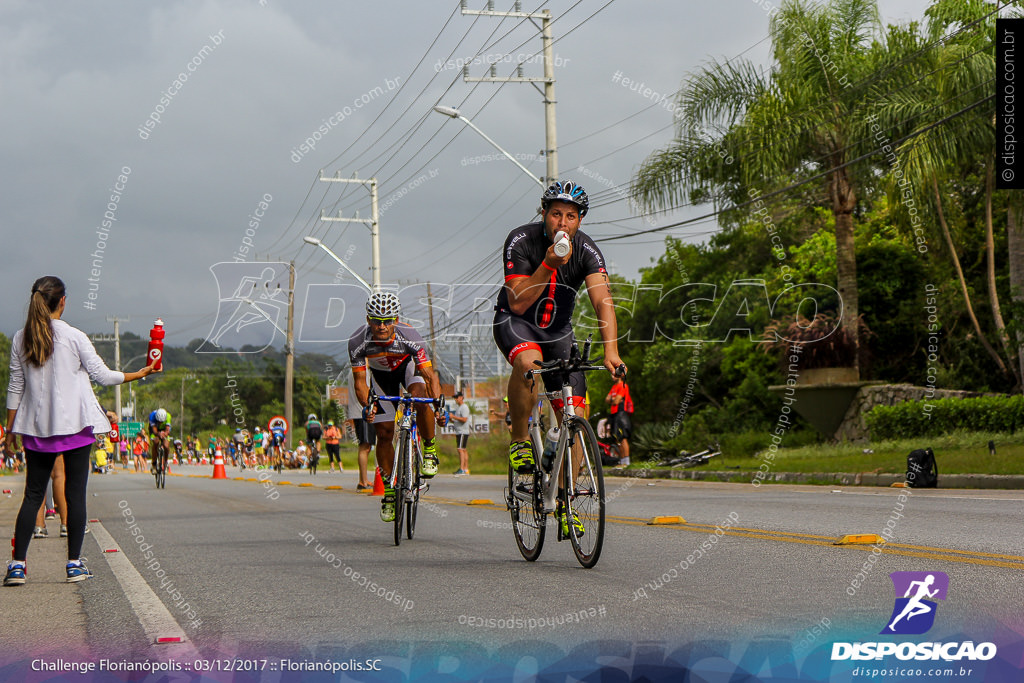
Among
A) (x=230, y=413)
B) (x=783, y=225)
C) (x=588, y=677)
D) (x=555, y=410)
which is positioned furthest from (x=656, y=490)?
(x=230, y=413)

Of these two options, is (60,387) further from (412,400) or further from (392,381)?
(392,381)

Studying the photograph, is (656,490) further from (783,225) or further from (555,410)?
(783,225)

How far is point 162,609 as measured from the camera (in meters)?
6.36

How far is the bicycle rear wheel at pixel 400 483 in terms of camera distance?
372 inches

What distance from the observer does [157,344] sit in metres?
7.13

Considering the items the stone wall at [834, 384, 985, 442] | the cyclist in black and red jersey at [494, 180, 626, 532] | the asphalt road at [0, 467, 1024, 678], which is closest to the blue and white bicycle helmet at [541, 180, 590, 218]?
the cyclist in black and red jersey at [494, 180, 626, 532]

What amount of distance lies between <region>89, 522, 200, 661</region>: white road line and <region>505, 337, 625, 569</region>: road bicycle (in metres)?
2.44

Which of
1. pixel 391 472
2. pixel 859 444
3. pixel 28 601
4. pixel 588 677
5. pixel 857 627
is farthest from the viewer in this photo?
pixel 859 444

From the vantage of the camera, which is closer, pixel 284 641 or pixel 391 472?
pixel 284 641

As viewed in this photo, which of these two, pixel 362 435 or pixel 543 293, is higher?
pixel 543 293

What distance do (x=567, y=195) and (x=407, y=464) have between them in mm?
3192

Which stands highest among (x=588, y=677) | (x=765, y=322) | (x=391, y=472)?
(x=765, y=322)

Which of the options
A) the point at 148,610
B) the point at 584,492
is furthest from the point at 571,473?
the point at 148,610

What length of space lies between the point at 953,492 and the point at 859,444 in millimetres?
8607
